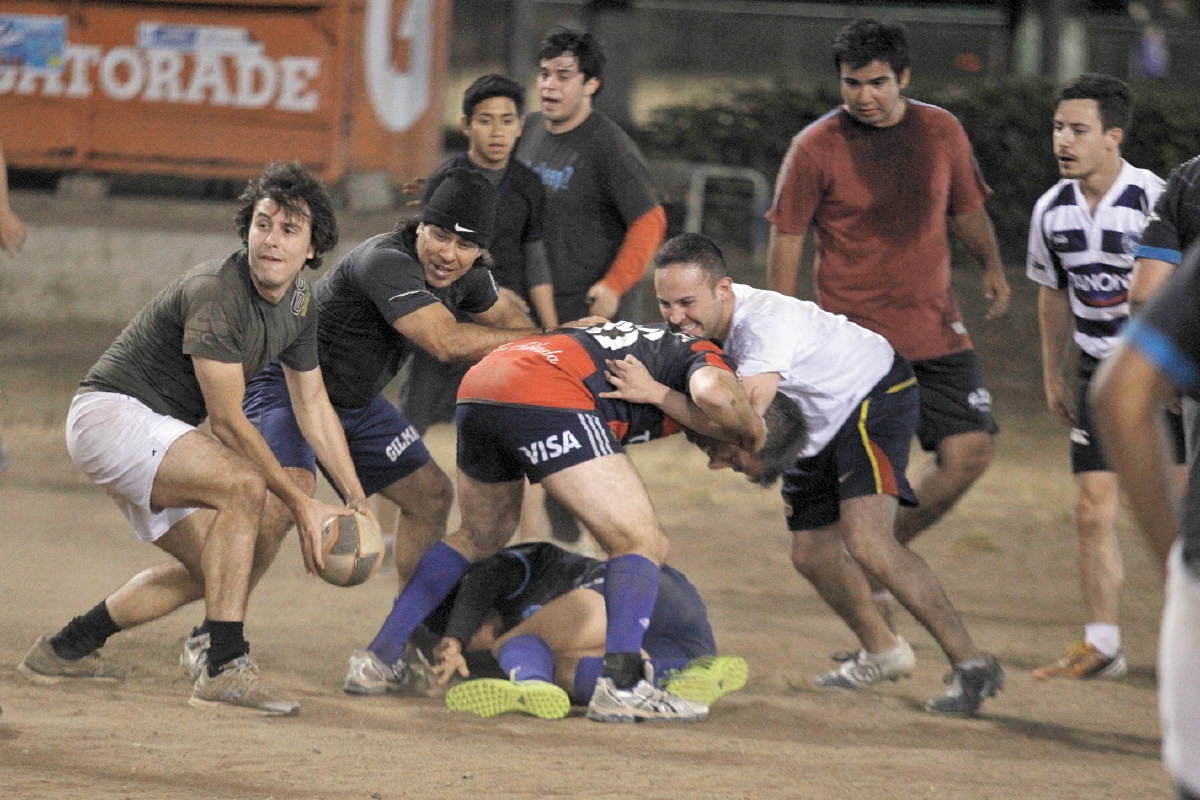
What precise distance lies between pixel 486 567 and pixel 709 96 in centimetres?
1389

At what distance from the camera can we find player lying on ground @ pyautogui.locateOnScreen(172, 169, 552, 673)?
17.4 ft

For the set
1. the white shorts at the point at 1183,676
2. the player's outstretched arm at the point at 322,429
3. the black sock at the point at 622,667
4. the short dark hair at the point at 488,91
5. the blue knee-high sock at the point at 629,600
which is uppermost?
the short dark hair at the point at 488,91

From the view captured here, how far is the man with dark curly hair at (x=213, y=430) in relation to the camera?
471cm

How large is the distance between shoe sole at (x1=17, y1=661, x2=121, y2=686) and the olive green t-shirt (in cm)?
99

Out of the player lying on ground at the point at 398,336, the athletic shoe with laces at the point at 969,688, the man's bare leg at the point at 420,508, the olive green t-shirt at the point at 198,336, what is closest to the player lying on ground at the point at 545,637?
the man's bare leg at the point at 420,508

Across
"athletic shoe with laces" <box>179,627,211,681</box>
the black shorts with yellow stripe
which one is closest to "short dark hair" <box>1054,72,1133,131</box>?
the black shorts with yellow stripe

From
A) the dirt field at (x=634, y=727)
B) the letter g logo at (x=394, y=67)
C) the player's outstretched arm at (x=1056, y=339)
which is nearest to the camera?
the dirt field at (x=634, y=727)

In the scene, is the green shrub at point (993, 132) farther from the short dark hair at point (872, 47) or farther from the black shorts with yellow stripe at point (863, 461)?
the black shorts with yellow stripe at point (863, 461)

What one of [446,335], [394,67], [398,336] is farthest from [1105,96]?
[394,67]

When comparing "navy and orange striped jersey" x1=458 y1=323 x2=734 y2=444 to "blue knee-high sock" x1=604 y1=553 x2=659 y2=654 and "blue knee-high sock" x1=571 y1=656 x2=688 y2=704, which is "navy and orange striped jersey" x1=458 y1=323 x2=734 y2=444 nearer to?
"blue knee-high sock" x1=604 y1=553 x2=659 y2=654

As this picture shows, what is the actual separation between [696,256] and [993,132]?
13287 mm

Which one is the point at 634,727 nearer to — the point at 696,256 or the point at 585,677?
the point at 585,677

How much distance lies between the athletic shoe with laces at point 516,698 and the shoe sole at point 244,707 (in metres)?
0.58

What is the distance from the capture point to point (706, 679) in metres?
5.11
